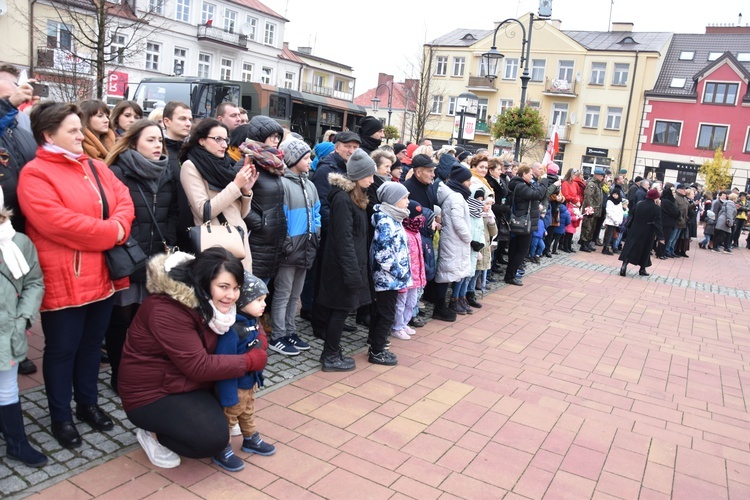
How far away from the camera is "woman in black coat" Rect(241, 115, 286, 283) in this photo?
4.62m

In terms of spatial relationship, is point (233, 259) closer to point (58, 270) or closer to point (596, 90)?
point (58, 270)

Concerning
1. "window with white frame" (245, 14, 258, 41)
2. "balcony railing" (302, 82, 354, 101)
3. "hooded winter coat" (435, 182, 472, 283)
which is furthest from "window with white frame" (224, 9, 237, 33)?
"hooded winter coat" (435, 182, 472, 283)

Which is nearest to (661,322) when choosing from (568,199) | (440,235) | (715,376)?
(715,376)

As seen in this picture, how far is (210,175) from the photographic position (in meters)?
4.12

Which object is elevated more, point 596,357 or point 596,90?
point 596,90

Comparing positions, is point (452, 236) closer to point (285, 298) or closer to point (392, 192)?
point (392, 192)

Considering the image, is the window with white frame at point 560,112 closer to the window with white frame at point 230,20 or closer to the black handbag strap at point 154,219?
the window with white frame at point 230,20

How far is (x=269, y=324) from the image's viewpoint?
18.3ft

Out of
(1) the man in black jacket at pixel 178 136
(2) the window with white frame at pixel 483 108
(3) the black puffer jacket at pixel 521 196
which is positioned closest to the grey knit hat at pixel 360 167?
(1) the man in black jacket at pixel 178 136

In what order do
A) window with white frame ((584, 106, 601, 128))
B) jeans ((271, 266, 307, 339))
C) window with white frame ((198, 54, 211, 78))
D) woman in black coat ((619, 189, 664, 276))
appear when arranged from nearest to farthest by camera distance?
1. jeans ((271, 266, 307, 339))
2. woman in black coat ((619, 189, 664, 276))
3. window with white frame ((198, 54, 211, 78))
4. window with white frame ((584, 106, 601, 128))

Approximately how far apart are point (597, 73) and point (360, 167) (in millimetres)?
43349

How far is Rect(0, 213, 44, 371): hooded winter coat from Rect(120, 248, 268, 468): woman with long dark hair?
1.66 ft

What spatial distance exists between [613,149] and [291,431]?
142 ft

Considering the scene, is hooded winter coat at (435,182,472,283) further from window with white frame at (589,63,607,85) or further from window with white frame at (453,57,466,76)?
window with white frame at (453,57,466,76)
